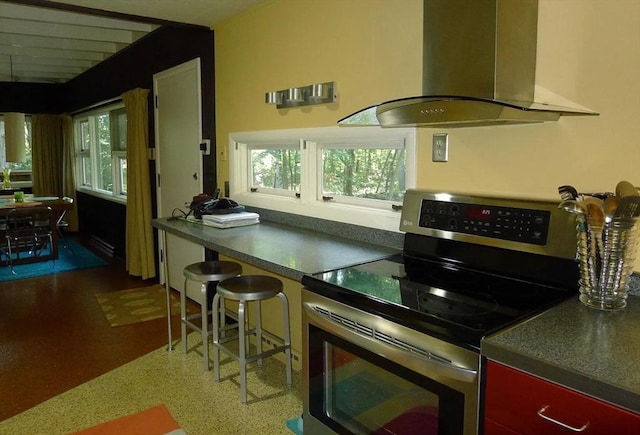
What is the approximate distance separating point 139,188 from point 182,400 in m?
2.66

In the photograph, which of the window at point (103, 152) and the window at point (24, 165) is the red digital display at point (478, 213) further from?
the window at point (24, 165)

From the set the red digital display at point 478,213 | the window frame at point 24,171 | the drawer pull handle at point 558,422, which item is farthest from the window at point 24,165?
the drawer pull handle at point 558,422

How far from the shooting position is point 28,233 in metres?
5.69

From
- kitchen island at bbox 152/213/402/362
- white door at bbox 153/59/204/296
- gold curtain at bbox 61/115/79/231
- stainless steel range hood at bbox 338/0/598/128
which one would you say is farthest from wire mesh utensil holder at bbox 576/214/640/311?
gold curtain at bbox 61/115/79/231

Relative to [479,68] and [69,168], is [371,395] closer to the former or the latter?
[479,68]

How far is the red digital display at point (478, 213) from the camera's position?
184 cm

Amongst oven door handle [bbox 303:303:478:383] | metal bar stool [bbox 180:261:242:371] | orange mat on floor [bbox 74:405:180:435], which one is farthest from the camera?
metal bar stool [bbox 180:261:242:371]

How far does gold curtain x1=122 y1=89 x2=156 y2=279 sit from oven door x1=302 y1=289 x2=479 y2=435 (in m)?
3.34

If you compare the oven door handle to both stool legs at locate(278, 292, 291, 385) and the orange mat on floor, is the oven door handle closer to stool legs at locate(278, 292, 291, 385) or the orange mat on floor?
stool legs at locate(278, 292, 291, 385)

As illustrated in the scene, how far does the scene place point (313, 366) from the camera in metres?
1.86

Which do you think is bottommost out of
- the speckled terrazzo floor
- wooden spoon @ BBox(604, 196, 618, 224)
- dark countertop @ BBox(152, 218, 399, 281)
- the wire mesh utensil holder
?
the speckled terrazzo floor

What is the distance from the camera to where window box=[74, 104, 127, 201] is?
6.02 m

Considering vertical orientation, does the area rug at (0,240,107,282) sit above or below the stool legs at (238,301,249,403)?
below

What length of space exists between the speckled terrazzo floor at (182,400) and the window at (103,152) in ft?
11.1
